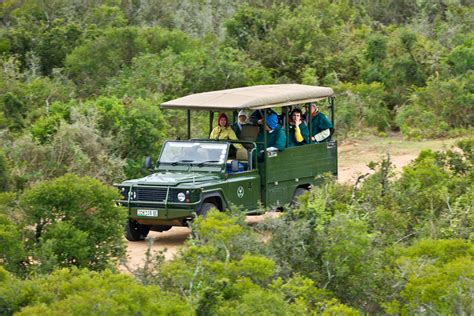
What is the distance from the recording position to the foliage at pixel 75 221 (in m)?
12.6

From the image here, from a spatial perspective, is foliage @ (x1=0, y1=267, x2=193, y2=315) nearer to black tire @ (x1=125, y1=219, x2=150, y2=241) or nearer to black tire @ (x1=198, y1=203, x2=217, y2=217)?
black tire @ (x1=198, y1=203, x2=217, y2=217)

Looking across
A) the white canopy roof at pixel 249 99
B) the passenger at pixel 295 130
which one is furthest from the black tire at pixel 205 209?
the passenger at pixel 295 130

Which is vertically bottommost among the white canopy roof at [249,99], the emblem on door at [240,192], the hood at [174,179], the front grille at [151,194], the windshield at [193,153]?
the emblem on door at [240,192]

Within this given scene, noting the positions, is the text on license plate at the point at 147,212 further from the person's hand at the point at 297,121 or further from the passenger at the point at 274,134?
the person's hand at the point at 297,121

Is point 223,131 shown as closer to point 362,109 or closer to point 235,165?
point 235,165

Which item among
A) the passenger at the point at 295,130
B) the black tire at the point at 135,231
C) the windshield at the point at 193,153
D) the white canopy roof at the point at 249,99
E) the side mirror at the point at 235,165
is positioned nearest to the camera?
the black tire at the point at 135,231

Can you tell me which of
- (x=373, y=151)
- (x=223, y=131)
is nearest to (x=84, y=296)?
(x=223, y=131)

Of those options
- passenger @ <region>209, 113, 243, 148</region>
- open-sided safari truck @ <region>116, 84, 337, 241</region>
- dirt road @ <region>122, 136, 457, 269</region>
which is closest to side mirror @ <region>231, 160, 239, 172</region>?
open-sided safari truck @ <region>116, 84, 337, 241</region>

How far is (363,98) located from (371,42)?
2.79 metres

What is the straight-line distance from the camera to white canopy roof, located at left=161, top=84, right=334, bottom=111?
16484mm

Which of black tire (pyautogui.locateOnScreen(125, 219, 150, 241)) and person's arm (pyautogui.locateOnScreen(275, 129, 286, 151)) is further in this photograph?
person's arm (pyautogui.locateOnScreen(275, 129, 286, 151))

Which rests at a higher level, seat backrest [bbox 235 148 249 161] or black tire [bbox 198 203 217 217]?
seat backrest [bbox 235 148 249 161]

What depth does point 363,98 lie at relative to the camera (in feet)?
83.9

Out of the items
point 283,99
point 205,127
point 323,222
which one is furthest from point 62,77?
point 323,222
